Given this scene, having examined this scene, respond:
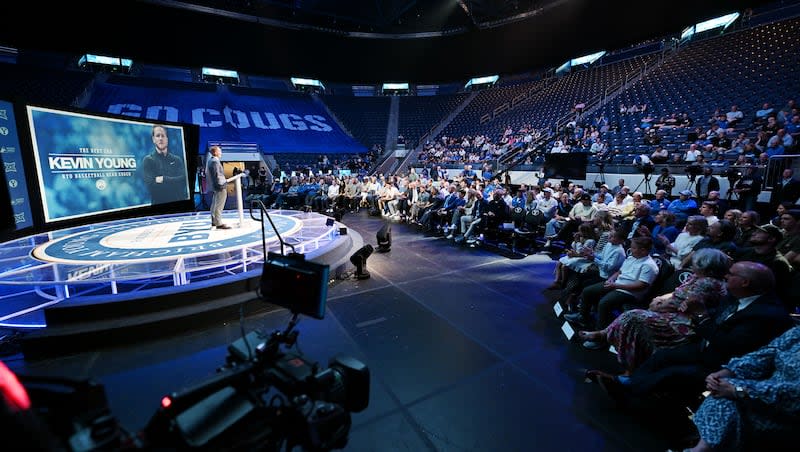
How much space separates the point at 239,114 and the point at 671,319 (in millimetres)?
25675

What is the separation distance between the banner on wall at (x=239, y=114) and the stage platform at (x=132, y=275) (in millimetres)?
15608

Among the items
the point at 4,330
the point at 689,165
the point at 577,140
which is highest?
the point at 577,140

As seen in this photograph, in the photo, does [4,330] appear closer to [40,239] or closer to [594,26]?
[40,239]

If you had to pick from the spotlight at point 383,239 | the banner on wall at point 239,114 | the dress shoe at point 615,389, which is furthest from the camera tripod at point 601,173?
the banner on wall at point 239,114

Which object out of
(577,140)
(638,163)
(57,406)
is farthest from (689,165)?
(57,406)

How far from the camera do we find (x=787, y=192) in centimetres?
600

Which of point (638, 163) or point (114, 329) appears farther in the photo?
point (638, 163)

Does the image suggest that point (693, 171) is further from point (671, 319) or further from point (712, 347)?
point (712, 347)

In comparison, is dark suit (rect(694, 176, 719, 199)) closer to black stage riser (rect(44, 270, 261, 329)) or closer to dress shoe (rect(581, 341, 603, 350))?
dress shoe (rect(581, 341, 603, 350))

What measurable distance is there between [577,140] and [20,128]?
15.1 m

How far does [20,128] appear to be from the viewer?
13.5 ft

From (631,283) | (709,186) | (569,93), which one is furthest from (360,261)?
(569,93)

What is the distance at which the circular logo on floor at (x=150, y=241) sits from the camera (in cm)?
428

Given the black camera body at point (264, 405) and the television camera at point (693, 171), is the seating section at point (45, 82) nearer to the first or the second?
the black camera body at point (264, 405)
